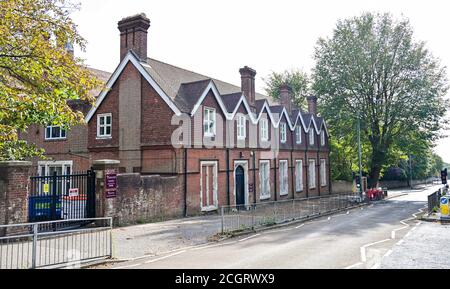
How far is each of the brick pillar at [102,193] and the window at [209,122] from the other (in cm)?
767

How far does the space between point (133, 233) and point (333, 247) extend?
750cm

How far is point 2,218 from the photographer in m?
11.3

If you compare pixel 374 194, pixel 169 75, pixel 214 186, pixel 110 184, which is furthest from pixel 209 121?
pixel 374 194

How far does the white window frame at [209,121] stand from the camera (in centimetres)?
2131

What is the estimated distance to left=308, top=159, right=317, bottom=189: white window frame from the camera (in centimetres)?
3541

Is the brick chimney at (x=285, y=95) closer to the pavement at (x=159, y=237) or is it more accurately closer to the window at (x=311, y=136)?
the window at (x=311, y=136)

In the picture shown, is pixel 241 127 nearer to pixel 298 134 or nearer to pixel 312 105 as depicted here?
pixel 298 134

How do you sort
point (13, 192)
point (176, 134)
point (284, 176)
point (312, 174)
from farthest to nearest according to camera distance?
point (312, 174) < point (284, 176) < point (176, 134) < point (13, 192)

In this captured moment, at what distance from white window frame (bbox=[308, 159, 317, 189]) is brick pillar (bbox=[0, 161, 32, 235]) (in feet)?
91.3

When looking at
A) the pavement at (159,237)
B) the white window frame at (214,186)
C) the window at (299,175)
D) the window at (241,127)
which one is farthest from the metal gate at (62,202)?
the window at (299,175)

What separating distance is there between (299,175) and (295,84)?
25.1 metres

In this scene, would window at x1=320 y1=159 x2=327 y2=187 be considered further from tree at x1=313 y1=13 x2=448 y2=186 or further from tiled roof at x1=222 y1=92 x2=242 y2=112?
tiled roof at x1=222 y1=92 x2=242 y2=112

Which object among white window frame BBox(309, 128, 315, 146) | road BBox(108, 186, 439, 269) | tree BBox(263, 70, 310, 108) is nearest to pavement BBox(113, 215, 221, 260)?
road BBox(108, 186, 439, 269)

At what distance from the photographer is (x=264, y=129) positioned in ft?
90.9
